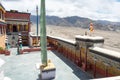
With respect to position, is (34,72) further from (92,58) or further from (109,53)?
(109,53)

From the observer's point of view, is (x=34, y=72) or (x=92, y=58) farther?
(x=34, y=72)

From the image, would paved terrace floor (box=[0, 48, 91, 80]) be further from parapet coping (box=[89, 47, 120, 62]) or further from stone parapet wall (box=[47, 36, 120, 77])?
parapet coping (box=[89, 47, 120, 62])

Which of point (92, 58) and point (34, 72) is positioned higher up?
point (92, 58)

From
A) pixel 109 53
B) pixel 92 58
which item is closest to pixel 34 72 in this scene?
pixel 92 58

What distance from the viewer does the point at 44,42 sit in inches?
577

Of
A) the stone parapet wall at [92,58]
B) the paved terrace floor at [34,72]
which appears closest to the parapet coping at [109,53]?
the stone parapet wall at [92,58]

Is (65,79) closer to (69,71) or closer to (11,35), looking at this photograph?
(69,71)

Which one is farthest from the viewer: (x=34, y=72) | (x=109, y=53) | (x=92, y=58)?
(x=34, y=72)

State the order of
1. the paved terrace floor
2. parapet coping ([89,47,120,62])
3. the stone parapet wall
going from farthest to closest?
the paved terrace floor, the stone parapet wall, parapet coping ([89,47,120,62])

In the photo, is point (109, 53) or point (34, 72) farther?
point (34, 72)

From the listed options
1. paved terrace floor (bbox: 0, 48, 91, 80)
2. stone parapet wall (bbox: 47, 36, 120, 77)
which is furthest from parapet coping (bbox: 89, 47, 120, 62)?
paved terrace floor (bbox: 0, 48, 91, 80)

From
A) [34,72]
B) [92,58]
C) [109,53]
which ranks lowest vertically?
[34,72]

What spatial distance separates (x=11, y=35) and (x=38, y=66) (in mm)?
20967

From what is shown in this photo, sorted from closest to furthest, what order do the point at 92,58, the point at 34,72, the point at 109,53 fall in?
1. the point at 109,53
2. the point at 92,58
3. the point at 34,72
